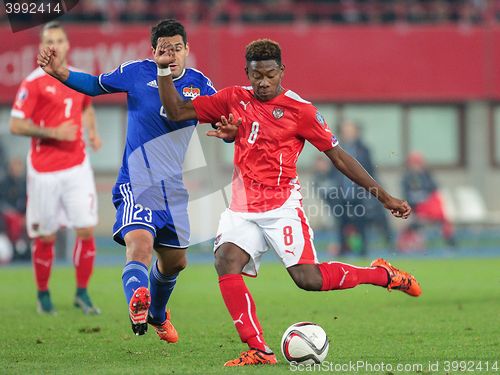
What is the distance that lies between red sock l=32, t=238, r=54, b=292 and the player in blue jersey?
10.1ft

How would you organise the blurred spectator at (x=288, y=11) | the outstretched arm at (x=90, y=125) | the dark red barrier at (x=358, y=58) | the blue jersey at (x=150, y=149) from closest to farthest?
1. the blue jersey at (x=150, y=149)
2. the outstretched arm at (x=90, y=125)
3. the dark red barrier at (x=358, y=58)
4. the blurred spectator at (x=288, y=11)

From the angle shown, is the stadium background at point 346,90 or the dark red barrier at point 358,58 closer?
the stadium background at point 346,90

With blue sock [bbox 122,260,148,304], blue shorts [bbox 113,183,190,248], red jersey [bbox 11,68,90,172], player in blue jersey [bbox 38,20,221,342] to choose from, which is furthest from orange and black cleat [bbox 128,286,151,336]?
red jersey [bbox 11,68,90,172]

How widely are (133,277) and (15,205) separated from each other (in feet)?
41.0

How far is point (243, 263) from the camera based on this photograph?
23.6 ft

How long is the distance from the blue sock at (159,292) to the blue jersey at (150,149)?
0.48m

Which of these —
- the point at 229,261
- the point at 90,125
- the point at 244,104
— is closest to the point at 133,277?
the point at 229,261

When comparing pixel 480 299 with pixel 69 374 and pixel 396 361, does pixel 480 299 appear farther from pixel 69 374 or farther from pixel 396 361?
pixel 69 374

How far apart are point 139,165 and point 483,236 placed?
1701cm

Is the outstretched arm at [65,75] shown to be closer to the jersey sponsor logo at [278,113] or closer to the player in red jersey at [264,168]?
the player in red jersey at [264,168]

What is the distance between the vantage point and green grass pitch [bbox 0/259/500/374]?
7.35m

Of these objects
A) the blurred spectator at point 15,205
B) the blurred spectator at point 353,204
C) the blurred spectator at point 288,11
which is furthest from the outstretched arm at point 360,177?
the blurred spectator at point 288,11

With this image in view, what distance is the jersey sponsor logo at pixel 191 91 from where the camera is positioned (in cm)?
783

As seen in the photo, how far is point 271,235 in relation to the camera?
7227 mm
